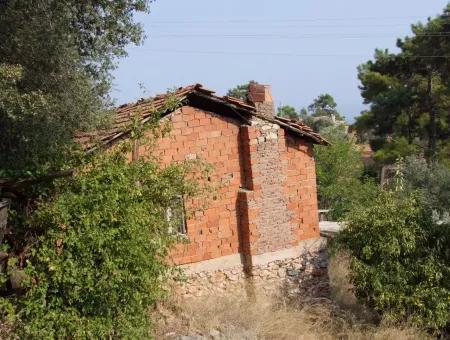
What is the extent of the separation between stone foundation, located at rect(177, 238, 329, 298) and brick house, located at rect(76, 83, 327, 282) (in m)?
0.05

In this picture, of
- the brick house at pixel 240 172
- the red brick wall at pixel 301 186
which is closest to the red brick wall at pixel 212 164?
the brick house at pixel 240 172

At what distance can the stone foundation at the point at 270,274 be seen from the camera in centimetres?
1224

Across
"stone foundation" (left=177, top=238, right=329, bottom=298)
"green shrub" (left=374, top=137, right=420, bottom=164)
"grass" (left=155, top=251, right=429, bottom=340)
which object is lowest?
"grass" (left=155, top=251, right=429, bottom=340)

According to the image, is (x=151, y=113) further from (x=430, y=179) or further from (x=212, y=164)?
(x=430, y=179)

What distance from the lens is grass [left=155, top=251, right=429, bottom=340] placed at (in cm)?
1014

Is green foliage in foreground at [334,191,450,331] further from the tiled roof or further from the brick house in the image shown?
the tiled roof

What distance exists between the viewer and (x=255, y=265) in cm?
1264

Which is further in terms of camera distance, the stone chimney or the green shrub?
the green shrub

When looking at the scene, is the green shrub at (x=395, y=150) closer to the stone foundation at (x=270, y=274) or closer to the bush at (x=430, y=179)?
the bush at (x=430, y=179)

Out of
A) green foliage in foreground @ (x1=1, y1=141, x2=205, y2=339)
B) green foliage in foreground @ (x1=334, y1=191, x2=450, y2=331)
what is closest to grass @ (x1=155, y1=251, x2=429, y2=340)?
green foliage in foreground @ (x1=334, y1=191, x2=450, y2=331)

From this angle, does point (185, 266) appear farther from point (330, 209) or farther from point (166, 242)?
point (330, 209)

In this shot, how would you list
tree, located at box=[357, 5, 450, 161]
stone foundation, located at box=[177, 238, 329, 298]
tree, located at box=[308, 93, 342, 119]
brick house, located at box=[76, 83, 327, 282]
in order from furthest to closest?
1. tree, located at box=[308, 93, 342, 119]
2. tree, located at box=[357, 5, 450, 161]
3. stone foundation, located at box=[177, 238, 329, 298]
4. brick house, located at box=[76, 83, 327, 282]

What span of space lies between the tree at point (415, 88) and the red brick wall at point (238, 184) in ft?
59.9

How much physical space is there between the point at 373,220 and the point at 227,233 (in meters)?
3.04
